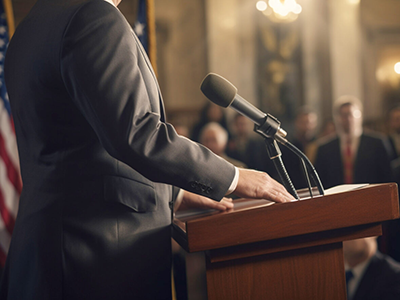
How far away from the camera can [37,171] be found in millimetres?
941

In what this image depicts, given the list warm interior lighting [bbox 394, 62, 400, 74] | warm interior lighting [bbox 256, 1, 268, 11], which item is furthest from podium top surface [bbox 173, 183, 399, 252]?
warm interior lighting [bbox 394, 62, 400, 74]

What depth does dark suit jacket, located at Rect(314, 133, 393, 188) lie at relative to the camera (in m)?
3.82

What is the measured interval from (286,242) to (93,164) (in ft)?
1.53

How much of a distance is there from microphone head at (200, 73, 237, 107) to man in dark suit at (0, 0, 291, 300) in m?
0.15

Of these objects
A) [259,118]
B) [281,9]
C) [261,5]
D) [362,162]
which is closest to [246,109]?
[259,118]

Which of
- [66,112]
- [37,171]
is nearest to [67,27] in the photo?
[66,112]

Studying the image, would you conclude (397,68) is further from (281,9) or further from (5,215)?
(5,215)

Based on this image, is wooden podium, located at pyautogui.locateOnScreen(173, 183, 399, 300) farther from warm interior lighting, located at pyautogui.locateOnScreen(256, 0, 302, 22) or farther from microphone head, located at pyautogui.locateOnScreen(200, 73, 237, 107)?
warm interior lighting, located at pyautogui.locateOnScreen(256, 0, 302, 22)

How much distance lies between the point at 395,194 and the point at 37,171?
32.4 inches

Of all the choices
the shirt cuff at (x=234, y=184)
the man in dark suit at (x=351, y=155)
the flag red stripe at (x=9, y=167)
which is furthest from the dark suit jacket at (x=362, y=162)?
the shirt cuff at (x=234, y=184)

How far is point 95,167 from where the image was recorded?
912mm

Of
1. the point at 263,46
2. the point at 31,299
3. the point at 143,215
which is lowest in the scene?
the point at 31,299

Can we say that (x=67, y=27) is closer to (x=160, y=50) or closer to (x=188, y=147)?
(x=188, y=147)

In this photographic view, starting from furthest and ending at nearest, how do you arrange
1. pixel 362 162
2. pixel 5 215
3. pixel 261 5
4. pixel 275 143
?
1. pixel 261 5
2. pixel 362 162
3. pixel 5 215
4. pixel 275 143
